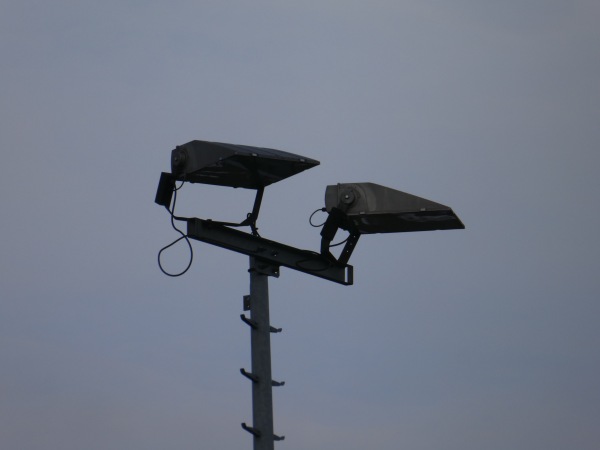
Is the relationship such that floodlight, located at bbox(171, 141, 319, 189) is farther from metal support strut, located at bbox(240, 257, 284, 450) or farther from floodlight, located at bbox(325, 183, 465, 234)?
metal support strut, located at bbox(240, 257, 284, 450)

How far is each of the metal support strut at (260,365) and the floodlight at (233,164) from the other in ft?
2.58

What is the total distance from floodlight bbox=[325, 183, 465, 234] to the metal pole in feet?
4.13

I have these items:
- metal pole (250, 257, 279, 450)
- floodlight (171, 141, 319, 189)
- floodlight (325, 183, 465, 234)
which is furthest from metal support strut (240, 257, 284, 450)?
floodlight (325, 183, 465, 234)

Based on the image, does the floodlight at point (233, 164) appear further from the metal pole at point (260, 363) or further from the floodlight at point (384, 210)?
the metal pole at point (260, 363)

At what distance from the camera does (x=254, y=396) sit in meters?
16.6

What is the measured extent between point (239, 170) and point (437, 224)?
1966 millimetres

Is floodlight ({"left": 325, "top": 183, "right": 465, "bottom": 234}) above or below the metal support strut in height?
above

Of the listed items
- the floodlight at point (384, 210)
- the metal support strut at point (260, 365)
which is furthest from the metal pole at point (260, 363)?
the floodlight at point (384, 210)

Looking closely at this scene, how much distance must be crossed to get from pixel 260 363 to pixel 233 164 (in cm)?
175

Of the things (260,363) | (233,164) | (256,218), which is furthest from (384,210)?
(260,363)

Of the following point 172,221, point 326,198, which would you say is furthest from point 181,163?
point 326,198

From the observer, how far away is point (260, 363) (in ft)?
54.7

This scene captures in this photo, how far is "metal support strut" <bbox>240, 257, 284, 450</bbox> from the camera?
1650 centimetres

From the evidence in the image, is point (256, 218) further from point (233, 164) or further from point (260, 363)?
point (260, 363)
